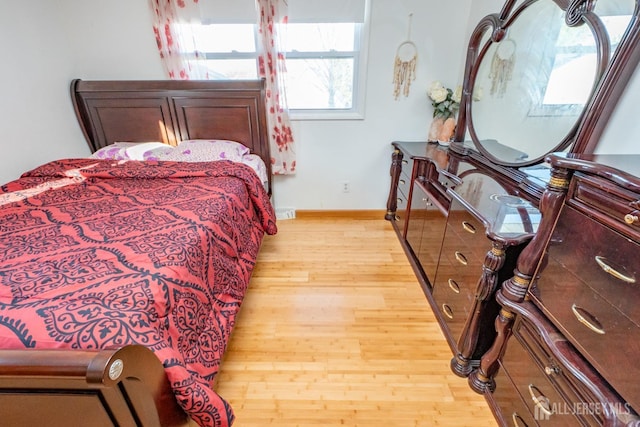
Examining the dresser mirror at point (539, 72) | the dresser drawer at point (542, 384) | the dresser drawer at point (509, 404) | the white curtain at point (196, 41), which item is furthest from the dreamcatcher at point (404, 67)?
the dresser drawer at point (509, 404)

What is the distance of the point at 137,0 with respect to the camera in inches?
89.4

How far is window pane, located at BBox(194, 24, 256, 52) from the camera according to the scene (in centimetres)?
238

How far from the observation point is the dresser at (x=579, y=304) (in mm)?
709

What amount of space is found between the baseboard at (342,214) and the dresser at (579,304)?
1.91 m

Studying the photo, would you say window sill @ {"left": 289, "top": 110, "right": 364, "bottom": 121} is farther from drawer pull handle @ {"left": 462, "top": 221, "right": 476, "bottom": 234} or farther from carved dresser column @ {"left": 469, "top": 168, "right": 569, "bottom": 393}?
carved dresser column @ {"left": 469, "top": 168, "right": 569, "bottom": 393}

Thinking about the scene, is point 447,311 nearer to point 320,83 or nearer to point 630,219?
point 630,219

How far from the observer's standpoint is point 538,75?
4.87 ft

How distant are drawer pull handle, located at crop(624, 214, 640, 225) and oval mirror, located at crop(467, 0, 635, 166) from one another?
79cm

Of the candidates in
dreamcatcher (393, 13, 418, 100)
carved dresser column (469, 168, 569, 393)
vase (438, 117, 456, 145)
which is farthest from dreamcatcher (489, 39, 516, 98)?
carved dresser column (469, 168, 569, 393)

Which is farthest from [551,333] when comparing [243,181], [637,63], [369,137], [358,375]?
[369,137]

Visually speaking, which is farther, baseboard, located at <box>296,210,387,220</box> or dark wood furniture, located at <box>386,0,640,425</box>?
baseboard, located at <box>296,210,387,220</box>

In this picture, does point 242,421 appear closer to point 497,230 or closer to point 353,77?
point 497,230

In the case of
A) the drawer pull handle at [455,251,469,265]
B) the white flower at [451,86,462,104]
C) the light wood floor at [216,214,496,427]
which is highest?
the white flower at [451,86,462,104]

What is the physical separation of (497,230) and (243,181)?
149cm
